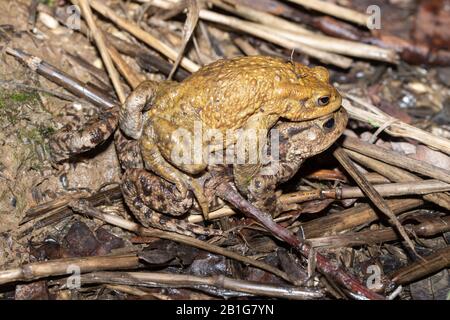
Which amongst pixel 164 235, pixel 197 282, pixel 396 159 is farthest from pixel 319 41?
pixel 197 282

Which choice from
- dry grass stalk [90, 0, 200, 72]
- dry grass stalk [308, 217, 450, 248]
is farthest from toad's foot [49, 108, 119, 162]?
dry grass stalk [308, 217, 450, 248]

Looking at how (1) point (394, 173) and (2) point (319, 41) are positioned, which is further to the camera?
(2) point (319, 41)

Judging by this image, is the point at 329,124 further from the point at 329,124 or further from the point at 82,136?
the point at 82,136

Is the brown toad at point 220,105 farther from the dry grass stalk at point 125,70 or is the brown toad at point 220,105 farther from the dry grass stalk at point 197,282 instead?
the dry grass stalk at point 125,70

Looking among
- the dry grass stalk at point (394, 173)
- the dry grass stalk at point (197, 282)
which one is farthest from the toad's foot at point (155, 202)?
the dry grass stalk at point (394, 173)
